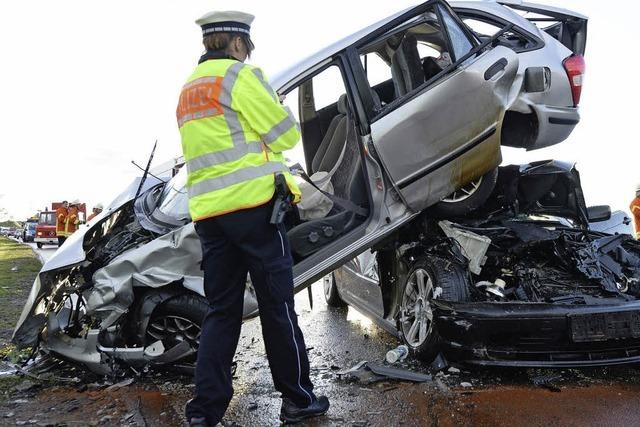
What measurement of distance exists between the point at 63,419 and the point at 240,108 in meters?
1.94

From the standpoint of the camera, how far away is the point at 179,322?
367 centimetres

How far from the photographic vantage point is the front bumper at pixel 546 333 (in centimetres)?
327

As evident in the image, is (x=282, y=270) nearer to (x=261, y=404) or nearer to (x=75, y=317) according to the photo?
(x=261, y=404)

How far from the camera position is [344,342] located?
4.80 metres

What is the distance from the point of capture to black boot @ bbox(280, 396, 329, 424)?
9.36 feet

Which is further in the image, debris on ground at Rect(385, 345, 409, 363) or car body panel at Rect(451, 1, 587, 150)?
car body panel at Rect(451, 1, 587, 150)

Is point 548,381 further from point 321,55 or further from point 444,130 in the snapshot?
point 321,55

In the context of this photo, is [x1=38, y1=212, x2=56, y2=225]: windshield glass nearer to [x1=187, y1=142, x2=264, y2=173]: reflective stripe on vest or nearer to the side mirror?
the side mirror

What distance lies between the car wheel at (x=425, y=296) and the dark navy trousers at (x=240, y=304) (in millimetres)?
1147

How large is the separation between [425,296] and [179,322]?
1.62 metres

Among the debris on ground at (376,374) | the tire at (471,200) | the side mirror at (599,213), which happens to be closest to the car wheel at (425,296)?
the debris on ground at (376,374)

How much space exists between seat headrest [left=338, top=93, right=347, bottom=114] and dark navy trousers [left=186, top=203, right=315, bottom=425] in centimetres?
178

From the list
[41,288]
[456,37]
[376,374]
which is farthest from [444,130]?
[41,288]

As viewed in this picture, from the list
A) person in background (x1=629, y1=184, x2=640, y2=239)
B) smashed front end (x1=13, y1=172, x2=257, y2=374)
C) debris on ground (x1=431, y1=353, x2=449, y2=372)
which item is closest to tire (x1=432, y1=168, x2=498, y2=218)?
debris on ground (x1=431, y1=353, x2=449, y2=372)
